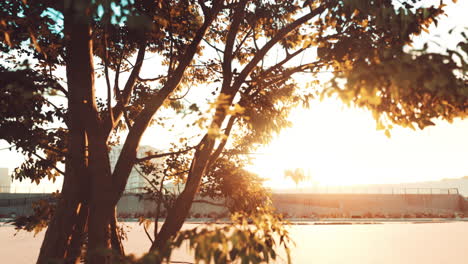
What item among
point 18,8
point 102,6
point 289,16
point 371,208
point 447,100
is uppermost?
point 289,16

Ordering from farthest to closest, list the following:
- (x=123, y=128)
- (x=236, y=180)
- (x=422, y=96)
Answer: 1. (x=123, y=128)
2. (x=236, y=180)
3. (x=422, y=96)

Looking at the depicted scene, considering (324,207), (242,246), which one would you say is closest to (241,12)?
(242,246)

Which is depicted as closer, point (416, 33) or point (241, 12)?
point (416, 33)

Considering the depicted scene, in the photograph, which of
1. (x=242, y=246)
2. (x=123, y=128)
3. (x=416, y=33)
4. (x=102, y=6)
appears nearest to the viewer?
(x=102, y=6)

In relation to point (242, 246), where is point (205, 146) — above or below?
above

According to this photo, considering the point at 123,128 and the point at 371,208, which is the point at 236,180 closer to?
the point at 123,128

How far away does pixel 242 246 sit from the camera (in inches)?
117

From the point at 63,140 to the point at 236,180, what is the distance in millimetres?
3402

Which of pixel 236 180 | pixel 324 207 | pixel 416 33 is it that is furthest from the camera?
pixel 324 207

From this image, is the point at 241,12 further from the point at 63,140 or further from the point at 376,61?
the point at 63,140

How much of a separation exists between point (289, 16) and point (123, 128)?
190 inches

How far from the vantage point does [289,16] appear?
21.5 ft

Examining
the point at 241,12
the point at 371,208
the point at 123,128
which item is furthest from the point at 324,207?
the point at 241,12

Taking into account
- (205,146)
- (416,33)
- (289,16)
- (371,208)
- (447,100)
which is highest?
(289,16)
